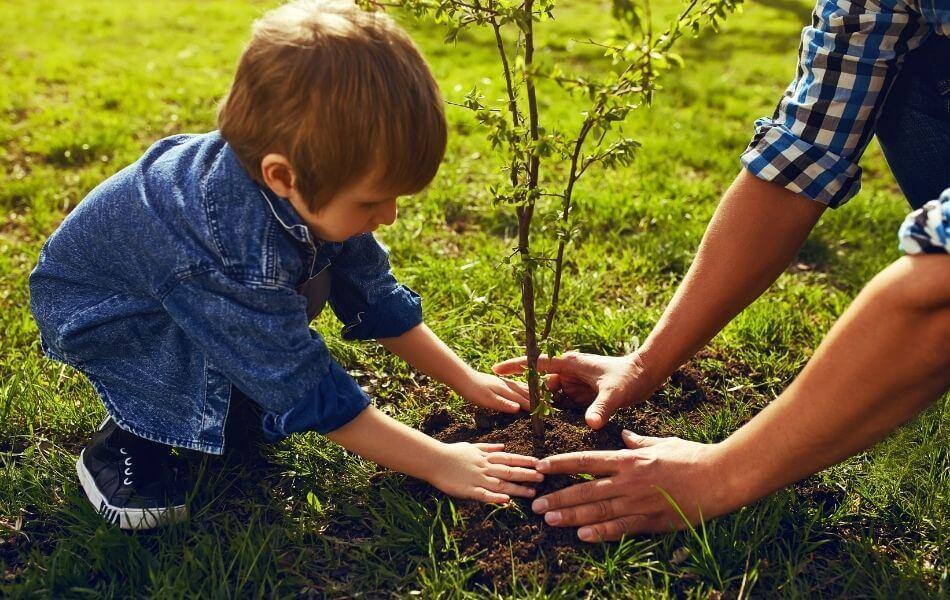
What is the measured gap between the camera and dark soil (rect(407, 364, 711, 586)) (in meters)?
2.09

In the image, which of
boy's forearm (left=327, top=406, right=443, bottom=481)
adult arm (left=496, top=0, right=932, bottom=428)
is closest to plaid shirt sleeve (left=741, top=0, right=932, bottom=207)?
adult arm (left=496, top=0, right=932, bottom=428)

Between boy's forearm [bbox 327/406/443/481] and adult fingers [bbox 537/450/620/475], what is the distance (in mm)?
312

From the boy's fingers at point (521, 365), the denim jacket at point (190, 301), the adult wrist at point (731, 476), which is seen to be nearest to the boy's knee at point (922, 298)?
the adult wrist at point (731, 476)

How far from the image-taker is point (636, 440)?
2.36m

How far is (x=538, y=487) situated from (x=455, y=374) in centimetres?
49

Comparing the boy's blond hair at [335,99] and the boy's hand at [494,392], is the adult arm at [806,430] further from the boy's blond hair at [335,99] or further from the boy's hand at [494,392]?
the boy's blond hair at [335,99]

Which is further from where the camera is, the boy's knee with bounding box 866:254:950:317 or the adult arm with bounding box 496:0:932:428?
the adult arm with bounding box 496:0:932:428

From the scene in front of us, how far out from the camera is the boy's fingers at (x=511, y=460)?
2287 millimetres

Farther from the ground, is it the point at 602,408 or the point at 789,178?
the point at 789,178

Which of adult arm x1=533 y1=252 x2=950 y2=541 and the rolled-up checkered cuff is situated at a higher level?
the rolled-up checkered cuff

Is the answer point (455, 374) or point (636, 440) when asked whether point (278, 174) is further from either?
point (636, 440)

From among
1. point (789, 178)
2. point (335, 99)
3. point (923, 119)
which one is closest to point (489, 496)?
point (335, 99)

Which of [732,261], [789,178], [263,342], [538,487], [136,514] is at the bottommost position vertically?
[136,514]

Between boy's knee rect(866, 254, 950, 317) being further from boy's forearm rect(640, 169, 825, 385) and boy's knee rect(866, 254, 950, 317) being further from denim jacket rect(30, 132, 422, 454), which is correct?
denim jacket rect(30, 132, 422, 454)
